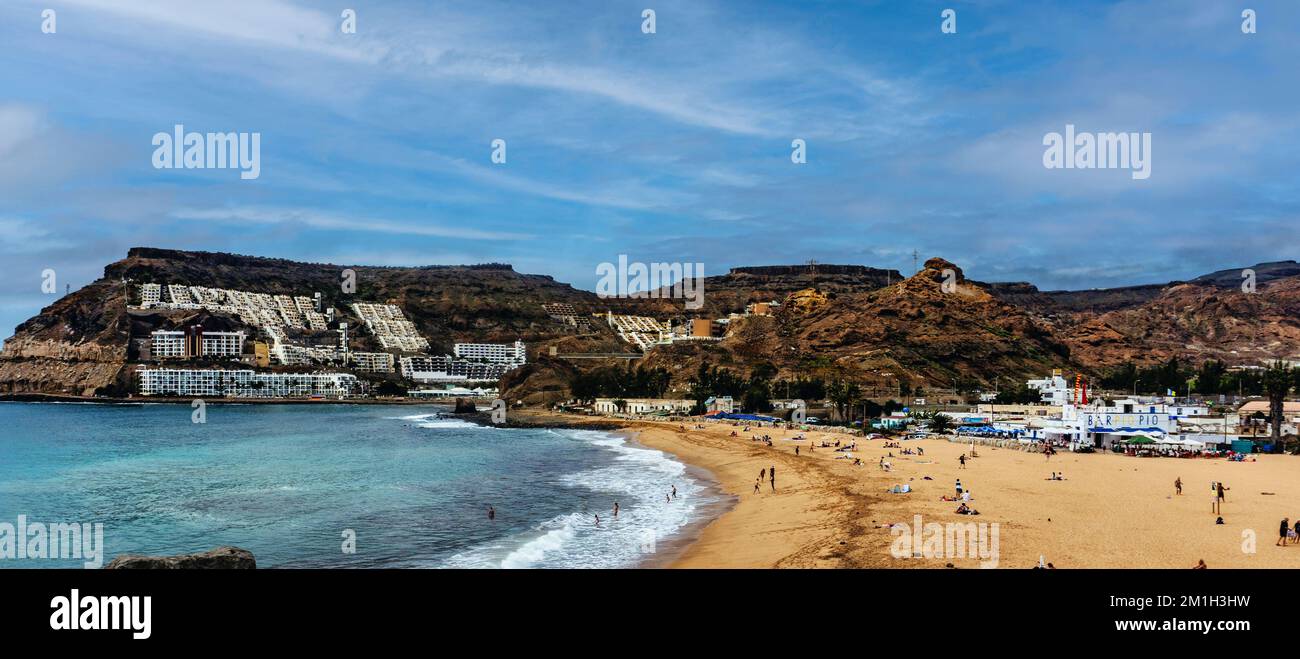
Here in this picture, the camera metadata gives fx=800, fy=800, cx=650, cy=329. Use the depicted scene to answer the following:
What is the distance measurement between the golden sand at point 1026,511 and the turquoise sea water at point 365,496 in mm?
4125

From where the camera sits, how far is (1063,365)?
166 metres

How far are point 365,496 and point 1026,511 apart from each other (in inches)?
1296

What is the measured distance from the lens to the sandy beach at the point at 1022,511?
883 inches

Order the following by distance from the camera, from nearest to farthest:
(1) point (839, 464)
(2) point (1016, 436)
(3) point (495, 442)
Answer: (1) point (839, 464) → (2) point (1016, 436) → (3) point (495, 442)

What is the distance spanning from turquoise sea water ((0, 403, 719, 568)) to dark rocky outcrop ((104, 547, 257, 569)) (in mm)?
8700

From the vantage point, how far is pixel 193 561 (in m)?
17.2

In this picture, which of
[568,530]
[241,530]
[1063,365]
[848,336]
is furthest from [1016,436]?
[1063,365]

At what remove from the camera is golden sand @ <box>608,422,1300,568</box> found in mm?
22516
